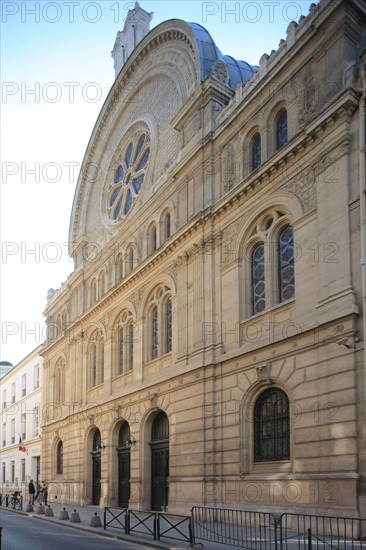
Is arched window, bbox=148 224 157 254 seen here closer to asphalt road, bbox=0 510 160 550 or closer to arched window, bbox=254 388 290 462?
arched window, bbox=254 388 290 462

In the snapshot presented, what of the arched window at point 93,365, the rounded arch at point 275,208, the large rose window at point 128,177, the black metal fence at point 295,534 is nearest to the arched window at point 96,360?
the arched window at point 93,365

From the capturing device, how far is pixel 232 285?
912 inches

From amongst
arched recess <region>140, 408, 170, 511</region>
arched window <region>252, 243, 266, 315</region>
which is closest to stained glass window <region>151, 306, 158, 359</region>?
arched recess <region>140, 408, 170, 511</region>

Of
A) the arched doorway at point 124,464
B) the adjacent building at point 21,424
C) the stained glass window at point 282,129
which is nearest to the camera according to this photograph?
the stained glass window at point 282,129

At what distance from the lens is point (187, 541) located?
1656 cm

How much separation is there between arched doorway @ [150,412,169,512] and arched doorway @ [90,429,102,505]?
7.12 metres

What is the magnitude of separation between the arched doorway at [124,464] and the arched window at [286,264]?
13.0 m

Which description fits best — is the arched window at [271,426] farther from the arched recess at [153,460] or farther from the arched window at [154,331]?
the arched window at [154,331]

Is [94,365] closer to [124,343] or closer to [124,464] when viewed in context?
[124,343]

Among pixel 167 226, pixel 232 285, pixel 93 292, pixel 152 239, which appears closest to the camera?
pixel 232 285

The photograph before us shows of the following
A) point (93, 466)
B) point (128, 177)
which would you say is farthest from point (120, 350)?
point (128, 177)

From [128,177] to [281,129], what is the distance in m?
15.1

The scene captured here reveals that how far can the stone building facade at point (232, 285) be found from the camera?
1803 cm

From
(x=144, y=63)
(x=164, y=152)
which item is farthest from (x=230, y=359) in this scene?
(x=144, y=63)
